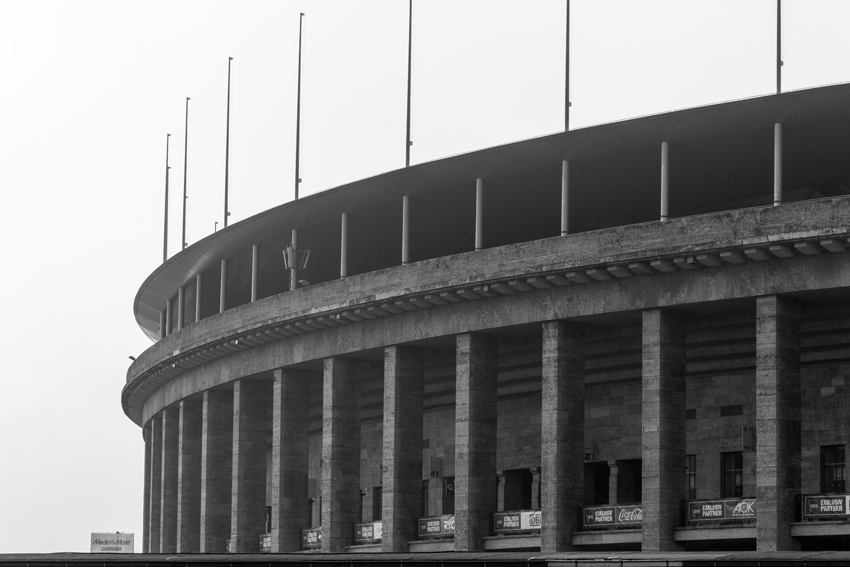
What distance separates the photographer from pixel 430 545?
168 ft

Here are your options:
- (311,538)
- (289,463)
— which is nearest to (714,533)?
(311,538)

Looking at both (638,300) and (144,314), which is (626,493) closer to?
(638,300)

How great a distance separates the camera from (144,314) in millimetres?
81375

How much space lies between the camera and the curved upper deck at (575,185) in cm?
4453

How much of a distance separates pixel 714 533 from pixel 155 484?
40347mm

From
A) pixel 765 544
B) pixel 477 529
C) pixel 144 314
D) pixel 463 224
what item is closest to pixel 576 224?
pixel 463 224

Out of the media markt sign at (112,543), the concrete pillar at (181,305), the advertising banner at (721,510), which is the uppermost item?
the concrete pillar at (181,305)

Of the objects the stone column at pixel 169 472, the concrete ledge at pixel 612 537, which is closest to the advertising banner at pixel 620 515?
the concrete ledge at pixel 612 537

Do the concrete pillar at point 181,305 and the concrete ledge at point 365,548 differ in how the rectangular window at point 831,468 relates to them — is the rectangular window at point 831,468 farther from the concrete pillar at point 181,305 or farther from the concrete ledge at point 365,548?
the concrete pillar at point 181,305

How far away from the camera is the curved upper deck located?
146 ft

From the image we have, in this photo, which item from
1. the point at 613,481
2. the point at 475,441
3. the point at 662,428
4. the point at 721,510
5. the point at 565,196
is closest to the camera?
the point at 721,510

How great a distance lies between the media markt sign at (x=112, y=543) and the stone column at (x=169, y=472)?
5.04 ft

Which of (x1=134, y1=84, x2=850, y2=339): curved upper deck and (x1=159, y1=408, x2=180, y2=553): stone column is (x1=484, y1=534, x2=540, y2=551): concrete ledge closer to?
(x1=134, y1=84, x2=850, y2=339): curved upper deck

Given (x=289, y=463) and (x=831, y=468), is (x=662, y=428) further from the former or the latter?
(x=289, y=463)
